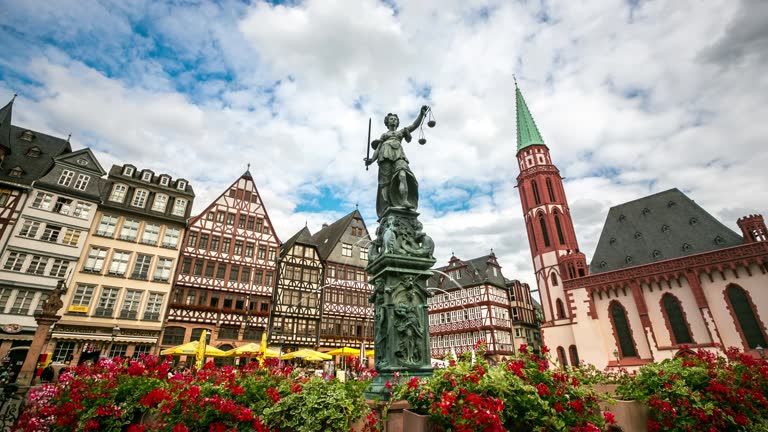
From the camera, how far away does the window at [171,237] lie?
26666 mm

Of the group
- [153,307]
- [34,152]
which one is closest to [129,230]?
[153,307]

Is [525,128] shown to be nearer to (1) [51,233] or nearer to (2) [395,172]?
(2) [395,172]

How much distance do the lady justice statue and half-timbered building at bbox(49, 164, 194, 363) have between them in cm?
2215

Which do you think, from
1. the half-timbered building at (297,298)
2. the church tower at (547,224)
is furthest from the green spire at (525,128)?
the half-timbered building at (297,298)

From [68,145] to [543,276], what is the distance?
152 ft

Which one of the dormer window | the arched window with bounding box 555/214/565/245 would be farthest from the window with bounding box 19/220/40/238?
the arched window with bounding box 555/214/565/245

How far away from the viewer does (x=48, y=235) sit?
904 inches

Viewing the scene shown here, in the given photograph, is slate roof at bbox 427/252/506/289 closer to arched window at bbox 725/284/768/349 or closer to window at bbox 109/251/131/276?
arched window at bbox 725/284/768/349

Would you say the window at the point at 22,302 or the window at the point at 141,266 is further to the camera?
the window at the point at 141,266

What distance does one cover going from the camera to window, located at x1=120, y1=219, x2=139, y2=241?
25498 millimetres

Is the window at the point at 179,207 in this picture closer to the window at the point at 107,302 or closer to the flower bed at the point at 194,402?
the window at the point at 107,302

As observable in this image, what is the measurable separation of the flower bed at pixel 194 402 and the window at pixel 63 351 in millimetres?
21882

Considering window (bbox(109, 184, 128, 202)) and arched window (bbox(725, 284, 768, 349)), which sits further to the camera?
window (bbox(109, 184, 128, 202))


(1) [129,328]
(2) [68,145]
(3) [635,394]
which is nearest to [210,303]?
(1) [129,328]
